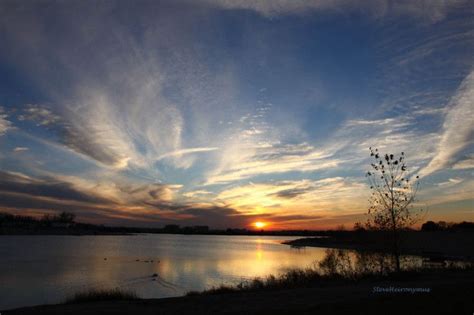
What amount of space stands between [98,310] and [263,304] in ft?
25.5

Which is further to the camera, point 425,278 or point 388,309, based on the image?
point 425,278

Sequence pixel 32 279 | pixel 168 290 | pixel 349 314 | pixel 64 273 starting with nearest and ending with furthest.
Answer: pixel 349 314
pixel 168 290
pixel 32 279
pixel 64 273

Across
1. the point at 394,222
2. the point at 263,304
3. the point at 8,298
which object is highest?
the point at 394,222

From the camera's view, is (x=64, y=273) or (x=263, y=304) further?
(x=64, y=273)

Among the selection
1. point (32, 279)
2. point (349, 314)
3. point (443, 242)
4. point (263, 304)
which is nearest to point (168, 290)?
point (32, 279)

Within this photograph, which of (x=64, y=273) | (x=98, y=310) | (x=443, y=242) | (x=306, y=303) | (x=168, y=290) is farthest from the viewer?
(x=443, y=242)

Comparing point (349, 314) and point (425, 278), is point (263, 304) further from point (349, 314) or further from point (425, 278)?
point (425, 278)

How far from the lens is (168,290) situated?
32.7 meters

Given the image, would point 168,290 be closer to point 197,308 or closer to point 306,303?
point 197,308

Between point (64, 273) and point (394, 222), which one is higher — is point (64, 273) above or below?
below

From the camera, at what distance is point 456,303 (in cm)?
1366

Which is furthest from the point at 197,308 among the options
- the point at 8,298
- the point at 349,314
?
the point at 8,298

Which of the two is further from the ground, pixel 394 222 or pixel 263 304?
pixel 394 222

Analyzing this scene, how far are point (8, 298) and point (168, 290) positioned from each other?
12.1m
